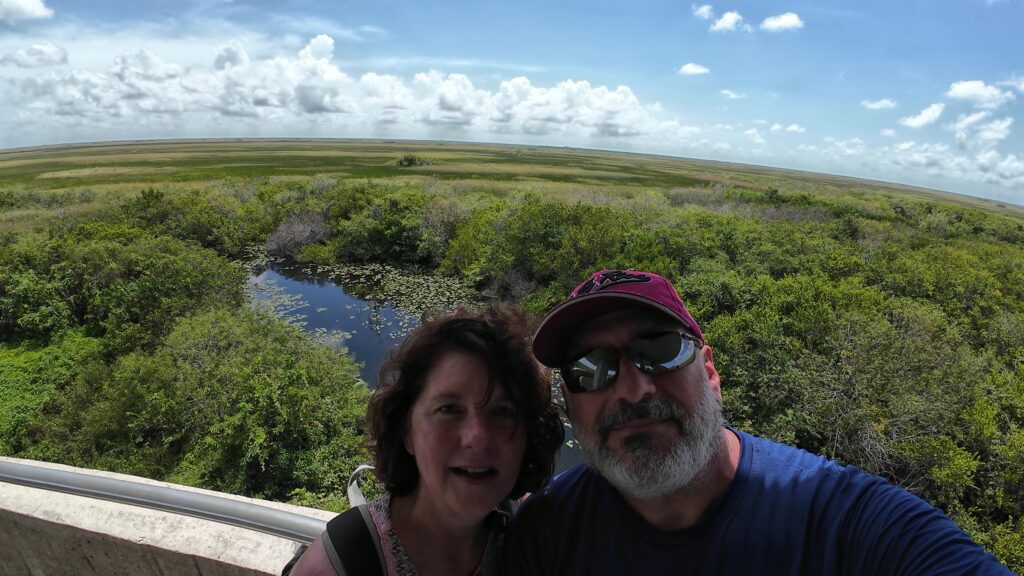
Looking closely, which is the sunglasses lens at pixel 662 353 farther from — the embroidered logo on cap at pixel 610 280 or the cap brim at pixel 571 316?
the embroidered logo on cap at pixel 610 280

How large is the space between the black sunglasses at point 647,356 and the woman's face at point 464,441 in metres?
0.32

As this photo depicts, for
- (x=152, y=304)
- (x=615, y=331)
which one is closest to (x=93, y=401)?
(x=152, y=304)

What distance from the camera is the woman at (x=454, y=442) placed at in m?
1.52

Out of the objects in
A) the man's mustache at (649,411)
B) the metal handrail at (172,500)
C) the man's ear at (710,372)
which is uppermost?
the man's ear at (710,372)

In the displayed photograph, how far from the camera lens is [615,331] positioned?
1.63m

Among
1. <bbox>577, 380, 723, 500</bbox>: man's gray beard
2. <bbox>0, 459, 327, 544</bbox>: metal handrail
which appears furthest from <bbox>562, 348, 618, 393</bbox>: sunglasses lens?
<bbox>0, 459, 327, 544</bbox>: metal handrail

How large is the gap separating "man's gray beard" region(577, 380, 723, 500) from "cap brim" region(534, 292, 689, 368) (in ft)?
0.91

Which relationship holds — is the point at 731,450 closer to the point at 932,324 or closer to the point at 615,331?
the point at 615,331

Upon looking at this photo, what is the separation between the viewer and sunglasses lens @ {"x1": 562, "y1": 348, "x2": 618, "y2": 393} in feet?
5.21

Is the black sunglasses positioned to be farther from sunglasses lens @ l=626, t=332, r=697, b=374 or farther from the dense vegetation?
the dense vegetation

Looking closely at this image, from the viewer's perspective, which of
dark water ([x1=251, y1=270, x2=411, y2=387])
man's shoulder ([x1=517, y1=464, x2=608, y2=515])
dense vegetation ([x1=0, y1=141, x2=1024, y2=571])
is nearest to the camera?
man's shoulder ([x1=517, y1=464, x2=608, y2=515])

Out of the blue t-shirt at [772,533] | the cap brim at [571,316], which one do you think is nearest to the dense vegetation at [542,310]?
the blue t-shirt at [772,533]

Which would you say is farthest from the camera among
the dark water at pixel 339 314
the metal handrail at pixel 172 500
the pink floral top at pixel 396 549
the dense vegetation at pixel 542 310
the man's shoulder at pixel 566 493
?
the dark water at pixel 339 314

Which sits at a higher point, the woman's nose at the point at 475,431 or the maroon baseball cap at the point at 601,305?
the maroon baseball cap at the point at 601,305
